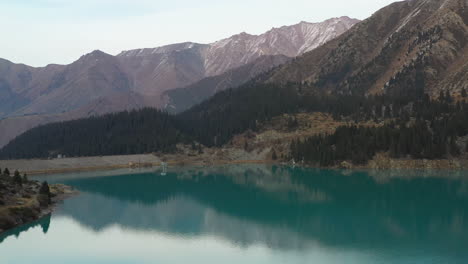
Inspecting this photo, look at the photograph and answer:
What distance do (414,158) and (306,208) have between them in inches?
2992

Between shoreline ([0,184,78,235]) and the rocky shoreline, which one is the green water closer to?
shoreline ([0,184,78,235])

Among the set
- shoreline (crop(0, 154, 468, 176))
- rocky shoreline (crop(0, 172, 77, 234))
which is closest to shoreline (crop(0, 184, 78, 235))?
rocky shoreline (crop(0, 172, 77, 234))

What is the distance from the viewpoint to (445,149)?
473 feet

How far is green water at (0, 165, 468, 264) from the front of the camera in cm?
5269

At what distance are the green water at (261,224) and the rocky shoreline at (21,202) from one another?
6.44ft

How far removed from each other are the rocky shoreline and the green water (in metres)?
1.96

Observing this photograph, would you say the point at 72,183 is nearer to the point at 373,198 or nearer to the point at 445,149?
the point at 373,198

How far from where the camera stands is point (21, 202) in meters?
79.2

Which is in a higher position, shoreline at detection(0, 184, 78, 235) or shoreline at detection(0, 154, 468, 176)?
shoreline at detection(0, 154, 468, 176)

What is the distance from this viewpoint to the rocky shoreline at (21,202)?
70250 millimetres

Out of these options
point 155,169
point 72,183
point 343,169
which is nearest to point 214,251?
point 72,183

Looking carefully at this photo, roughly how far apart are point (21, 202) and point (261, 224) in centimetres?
4151

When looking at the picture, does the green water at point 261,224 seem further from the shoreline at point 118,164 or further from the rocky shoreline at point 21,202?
the shoreline at point 118,164

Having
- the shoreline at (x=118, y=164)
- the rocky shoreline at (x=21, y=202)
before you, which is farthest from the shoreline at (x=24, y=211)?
the shoreline at (x=118, y=164)
